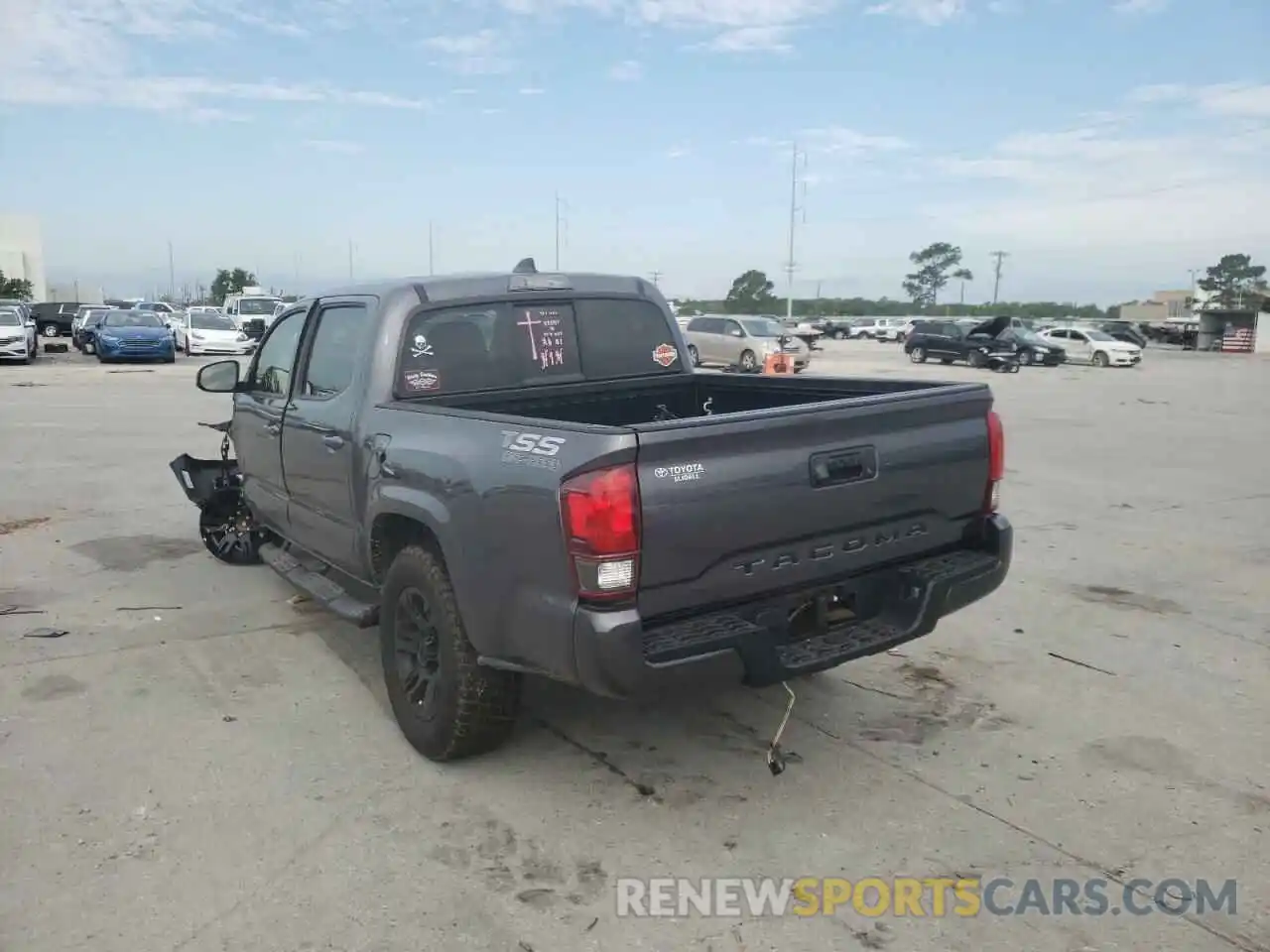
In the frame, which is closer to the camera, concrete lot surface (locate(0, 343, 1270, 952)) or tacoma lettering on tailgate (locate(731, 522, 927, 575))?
concrete lot surface (locate(0, 343, 1270, 952))

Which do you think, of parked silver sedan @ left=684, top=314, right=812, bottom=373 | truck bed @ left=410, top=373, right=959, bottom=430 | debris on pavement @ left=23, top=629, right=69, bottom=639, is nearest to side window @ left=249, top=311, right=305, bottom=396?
truck bed @ left=410, top=373, right=959, bottom=430

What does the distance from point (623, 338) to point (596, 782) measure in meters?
2.37

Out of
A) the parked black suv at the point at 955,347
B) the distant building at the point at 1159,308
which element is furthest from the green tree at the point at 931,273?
the parked black suv at the point at 955,347

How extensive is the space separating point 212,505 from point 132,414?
1074 cm

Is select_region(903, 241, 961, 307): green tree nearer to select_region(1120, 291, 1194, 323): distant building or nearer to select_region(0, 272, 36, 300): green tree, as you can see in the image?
select_region(1120, 291, 1194, 323): distant building

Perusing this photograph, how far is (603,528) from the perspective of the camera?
123 inches

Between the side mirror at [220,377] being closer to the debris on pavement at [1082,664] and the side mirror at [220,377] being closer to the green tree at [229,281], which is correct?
the debris on pavement at [1082,664]

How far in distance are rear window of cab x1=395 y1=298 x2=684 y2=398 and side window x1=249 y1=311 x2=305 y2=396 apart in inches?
49.2

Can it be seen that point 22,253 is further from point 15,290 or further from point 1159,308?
point 1159,308

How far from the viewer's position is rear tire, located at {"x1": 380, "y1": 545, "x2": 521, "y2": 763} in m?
3.79

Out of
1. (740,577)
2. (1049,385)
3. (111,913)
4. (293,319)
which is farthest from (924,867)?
(1049,385)

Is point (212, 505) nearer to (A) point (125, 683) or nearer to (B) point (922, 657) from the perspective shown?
(A) point (125, 683)

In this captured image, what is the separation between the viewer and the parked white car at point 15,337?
92.5ft

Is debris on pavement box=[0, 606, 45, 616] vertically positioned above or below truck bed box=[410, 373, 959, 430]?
below
